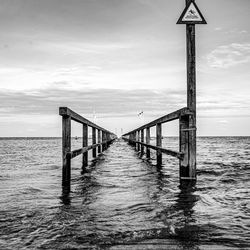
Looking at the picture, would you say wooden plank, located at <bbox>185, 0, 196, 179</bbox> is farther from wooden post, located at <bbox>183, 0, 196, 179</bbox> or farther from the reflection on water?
the reflection on water

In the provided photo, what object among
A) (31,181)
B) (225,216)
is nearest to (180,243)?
(225,216)

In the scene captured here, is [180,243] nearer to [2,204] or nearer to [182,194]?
[182,194]

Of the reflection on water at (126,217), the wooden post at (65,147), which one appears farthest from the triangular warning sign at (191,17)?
the reflection on water at (126,217)

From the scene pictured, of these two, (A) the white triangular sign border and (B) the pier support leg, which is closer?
(B) the pier support leg

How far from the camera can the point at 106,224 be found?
3.15 metres

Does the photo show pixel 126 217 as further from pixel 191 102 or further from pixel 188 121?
pixel 191 102

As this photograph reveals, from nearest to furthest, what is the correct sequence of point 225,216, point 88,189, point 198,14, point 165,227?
point 165,227
point 225,216
point 88,189
point 198,14

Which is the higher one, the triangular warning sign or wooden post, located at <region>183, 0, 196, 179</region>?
the triangular warning sign

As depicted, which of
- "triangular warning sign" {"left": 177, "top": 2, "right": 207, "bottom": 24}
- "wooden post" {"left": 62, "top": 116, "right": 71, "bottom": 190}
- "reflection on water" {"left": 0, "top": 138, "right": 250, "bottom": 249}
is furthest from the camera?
"triangular warning sign" {"left": 177, "top": 2, "right": 207, "bottom": 24}

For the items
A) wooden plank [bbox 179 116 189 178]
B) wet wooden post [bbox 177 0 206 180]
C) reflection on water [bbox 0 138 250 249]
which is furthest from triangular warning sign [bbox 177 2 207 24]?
reflection on water [bbox 0 138 250 249]

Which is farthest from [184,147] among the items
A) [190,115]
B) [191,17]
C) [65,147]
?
[191,17]

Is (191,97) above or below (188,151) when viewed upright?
→ above

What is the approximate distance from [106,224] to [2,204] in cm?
184

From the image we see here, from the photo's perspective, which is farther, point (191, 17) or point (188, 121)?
point (191, 17)
